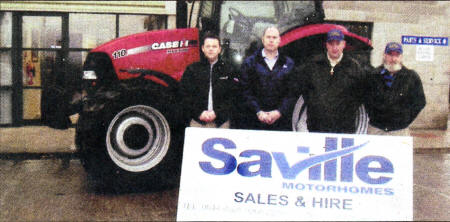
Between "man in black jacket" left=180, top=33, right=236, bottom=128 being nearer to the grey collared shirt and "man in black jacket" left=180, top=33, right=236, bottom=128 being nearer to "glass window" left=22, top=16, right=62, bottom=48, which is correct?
the grey collared shirt

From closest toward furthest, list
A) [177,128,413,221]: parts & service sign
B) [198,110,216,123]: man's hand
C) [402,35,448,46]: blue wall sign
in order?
[177,128,413,221]: parts & service sign
[198,110,216,123]: man's hand
[402,35,448,46]: blue wall sign

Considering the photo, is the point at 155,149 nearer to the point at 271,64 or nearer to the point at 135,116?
the point at 135,116

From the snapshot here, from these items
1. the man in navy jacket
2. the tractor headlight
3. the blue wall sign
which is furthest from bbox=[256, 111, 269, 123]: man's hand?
the blue wall sign

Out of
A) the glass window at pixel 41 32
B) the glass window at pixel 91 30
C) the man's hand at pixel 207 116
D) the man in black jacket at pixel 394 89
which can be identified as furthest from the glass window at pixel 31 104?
the man in black jacket at pixel 394 89

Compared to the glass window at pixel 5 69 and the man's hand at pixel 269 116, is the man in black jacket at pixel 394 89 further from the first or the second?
the glass window at pixel 5 69

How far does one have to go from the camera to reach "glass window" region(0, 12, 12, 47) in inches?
432

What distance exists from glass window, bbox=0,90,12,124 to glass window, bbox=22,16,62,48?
1170 millimetres

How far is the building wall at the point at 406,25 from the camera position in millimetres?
11695

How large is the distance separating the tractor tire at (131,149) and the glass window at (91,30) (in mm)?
5979

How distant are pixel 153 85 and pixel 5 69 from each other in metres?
6.88

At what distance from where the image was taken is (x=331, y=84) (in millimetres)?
5102

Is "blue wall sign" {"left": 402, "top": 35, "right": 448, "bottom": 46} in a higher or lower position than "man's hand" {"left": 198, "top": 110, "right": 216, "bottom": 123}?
higher

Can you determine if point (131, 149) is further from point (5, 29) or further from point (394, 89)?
point (5, 29)

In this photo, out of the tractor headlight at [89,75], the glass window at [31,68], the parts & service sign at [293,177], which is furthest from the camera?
the glass window at [31,68]
